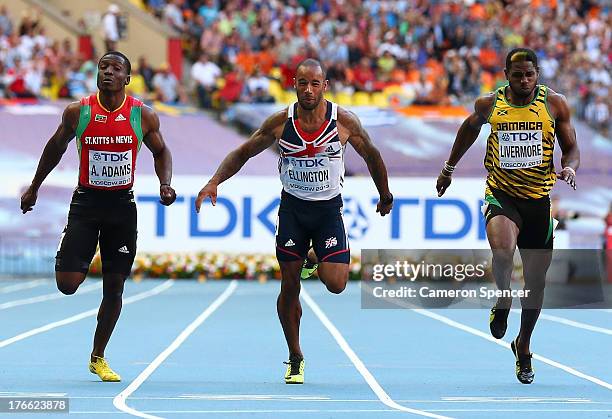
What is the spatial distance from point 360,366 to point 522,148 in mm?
2385

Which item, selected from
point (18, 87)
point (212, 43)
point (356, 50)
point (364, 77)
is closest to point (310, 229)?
point (18, 87)

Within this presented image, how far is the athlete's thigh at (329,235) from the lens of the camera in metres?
9.55

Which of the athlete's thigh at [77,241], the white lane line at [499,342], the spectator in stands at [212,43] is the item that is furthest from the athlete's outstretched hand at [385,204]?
the spectator in stands at [212,43]

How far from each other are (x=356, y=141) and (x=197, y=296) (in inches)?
473

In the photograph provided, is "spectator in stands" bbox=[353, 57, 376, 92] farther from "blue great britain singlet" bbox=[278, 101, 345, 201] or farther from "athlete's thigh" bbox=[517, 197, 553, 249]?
"blue great britain singlet" bbox=[278, 101, 345, 201]

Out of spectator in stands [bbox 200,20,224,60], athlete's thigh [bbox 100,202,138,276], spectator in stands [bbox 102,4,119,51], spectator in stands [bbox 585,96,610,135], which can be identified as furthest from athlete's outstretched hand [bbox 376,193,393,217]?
spectator in stands [bbox 102,4,119,51]

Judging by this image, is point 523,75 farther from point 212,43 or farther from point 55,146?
point 212,43

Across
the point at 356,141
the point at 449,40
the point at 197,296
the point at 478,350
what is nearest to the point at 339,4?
the point at 449,40

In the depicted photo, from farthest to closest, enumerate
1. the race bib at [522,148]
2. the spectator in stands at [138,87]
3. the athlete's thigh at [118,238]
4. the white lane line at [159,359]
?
the spectator in stands at [138,87]
the athlete's thigh at [118,238]
the race bib at [522,148]
the white lane line at [159,359]

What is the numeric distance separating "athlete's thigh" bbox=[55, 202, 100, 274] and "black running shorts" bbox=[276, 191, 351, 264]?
1302mm

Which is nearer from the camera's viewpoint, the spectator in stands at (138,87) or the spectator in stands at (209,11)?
the spectator in stands at (138,87)

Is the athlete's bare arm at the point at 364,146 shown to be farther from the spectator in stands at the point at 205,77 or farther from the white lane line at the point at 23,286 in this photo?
the spectator in stands at the point at 205,77

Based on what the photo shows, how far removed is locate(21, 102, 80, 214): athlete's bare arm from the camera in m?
9.36

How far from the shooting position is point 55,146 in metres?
9.45
